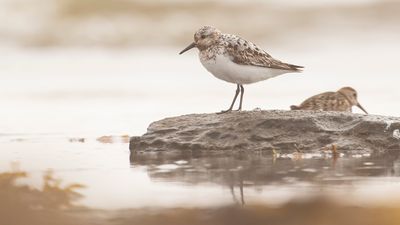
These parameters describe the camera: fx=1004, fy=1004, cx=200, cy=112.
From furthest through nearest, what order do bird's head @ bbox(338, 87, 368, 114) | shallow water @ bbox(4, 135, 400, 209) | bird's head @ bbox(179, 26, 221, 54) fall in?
bird's head @ bbox(338, 87, 368, 114) < bird's head @ bbox(179, 26, 221, 54) < shallow water @ bbox(4, 135, 400, 209)

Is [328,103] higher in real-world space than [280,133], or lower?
higher

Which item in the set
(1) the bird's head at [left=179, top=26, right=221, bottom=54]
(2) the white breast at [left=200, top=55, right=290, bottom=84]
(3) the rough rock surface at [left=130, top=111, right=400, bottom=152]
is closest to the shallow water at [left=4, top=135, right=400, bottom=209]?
(3) the rough rock surface at [left=130, top=111, right=400, bottom=152]

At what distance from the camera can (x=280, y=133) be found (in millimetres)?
9023

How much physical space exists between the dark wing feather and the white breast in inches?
1.9

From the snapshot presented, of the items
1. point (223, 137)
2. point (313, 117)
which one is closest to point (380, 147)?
point (313, 117)

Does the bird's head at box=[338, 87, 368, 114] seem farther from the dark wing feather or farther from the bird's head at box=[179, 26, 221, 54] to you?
the bird's head at box=[179, 26, 221, 54]

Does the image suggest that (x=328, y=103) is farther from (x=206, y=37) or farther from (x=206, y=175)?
(x=206, y=175)

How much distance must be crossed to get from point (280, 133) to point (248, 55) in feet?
2.98

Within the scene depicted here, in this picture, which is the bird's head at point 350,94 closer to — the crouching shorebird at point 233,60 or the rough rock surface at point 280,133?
the crouching shorebird at point 233,60

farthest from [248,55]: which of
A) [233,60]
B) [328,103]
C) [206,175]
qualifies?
[206,175]

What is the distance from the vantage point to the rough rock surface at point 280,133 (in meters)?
8.91

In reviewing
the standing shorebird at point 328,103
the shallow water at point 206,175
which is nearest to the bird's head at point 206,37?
the shallow water at point 206,175

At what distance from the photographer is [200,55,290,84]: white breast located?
938 cm

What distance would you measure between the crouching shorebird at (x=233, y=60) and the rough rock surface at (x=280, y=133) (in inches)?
16.7
